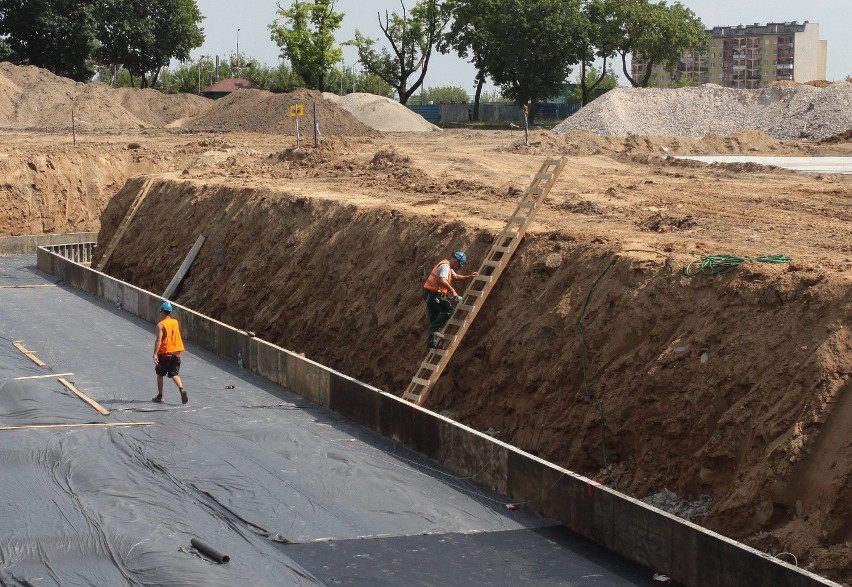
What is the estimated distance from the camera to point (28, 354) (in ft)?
66.0

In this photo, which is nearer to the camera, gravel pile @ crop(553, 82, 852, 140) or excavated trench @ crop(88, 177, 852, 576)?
excavated trench @ crop(88, 177, 852, 576)

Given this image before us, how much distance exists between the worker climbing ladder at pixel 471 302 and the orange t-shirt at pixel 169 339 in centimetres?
355

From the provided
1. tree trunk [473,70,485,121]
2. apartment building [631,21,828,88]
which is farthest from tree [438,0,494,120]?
apartment building [631,21,828,88]

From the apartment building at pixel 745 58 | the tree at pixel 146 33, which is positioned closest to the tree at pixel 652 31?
the tree at pixel 146 33

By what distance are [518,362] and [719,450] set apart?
4214 millimetres

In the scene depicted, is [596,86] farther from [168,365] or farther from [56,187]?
[168,365]

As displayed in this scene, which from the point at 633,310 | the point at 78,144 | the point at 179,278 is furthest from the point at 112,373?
the point at 78,144

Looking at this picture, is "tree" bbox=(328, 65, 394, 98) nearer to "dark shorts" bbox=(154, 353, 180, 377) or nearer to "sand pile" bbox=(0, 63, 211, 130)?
"sand pile" bbox=(0, 63, 211, 130)

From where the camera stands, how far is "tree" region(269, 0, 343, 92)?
7394cm

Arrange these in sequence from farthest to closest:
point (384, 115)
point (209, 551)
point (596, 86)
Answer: point (596, 86)
point (384, 115)
point (209, 551)

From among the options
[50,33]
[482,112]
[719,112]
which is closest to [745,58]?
[482,112]

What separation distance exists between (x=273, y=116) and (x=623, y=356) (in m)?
40.0

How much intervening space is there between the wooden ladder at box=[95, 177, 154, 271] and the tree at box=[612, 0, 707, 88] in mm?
40692

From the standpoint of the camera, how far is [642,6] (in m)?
67.2
